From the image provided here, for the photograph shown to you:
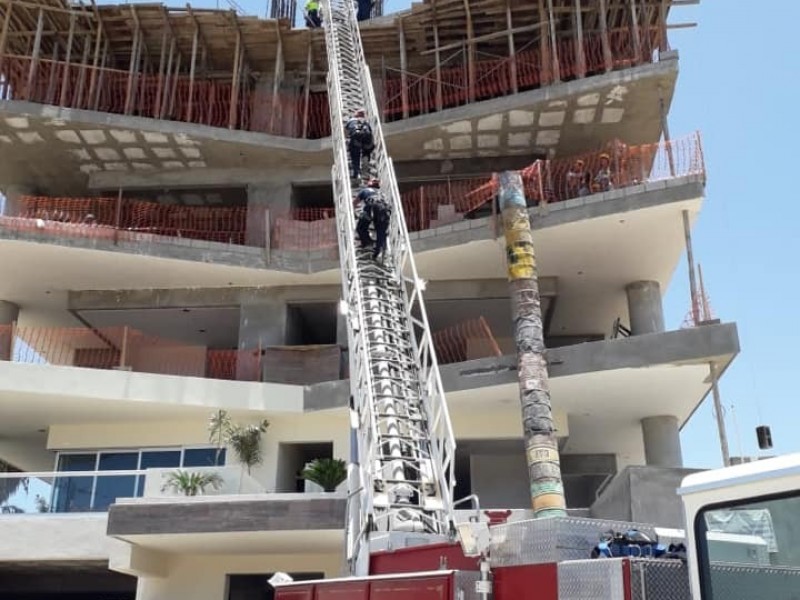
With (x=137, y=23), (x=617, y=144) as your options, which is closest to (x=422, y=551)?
(x=617, y=144)

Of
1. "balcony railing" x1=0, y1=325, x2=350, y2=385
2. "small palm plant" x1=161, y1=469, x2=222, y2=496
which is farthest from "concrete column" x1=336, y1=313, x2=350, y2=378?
"small palm plant" x1=161, y1=469, x2=222, y2=496

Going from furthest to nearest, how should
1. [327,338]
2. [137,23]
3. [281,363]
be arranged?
[327,338], [137,23], [281,363]

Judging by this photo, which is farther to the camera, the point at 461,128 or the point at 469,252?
the point at 461,128

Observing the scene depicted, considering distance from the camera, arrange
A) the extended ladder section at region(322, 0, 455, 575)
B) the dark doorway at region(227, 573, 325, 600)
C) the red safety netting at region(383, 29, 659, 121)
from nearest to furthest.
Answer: the extended ladder section at region(322, 0, 455, 575) → the dark doorway at region(227, 573, 325, 600) → the red safety netting at region(383, 29, 659, 121)

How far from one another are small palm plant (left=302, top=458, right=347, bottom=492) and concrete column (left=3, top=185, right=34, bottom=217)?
49.5 feet

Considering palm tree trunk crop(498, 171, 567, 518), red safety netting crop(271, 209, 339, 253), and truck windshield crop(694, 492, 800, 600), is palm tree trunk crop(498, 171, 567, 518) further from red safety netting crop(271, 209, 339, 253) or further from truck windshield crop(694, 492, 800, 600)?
truck windshield crop(694, 492, 800, 600)

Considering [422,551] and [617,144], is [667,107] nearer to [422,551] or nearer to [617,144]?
[617,144]

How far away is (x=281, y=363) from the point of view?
20.0 meters

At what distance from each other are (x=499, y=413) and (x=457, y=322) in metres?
5.45

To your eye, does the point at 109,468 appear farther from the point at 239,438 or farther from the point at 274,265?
the point at 274,265

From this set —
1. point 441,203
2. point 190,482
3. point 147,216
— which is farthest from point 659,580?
point 147,216

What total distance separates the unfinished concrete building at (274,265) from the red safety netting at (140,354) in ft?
0.19

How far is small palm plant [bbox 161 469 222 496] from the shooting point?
15.1 m

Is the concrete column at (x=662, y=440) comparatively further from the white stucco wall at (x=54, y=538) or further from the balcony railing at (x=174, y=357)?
the white stucco wall at (x=54, y=538)
